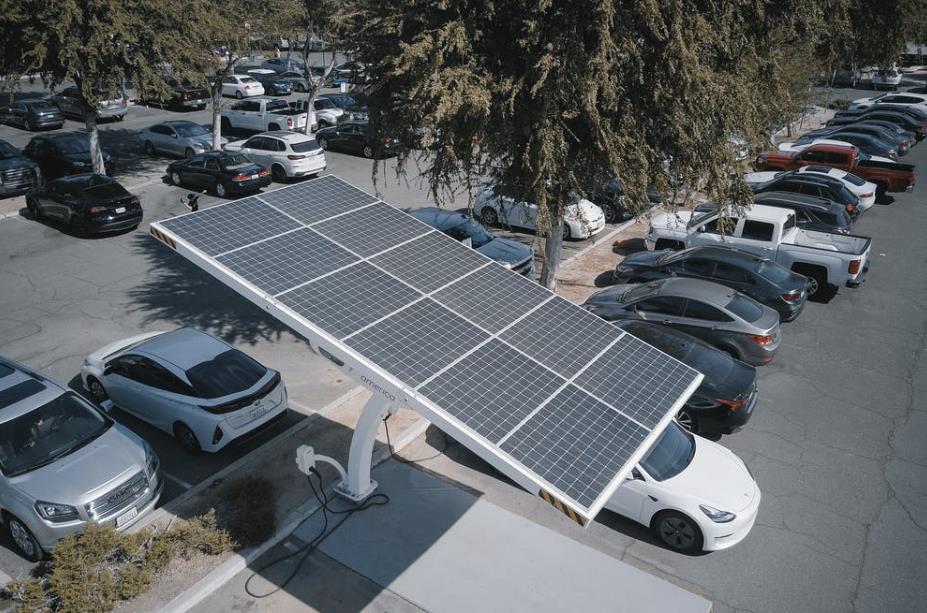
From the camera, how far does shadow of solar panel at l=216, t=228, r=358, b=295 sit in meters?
7.55

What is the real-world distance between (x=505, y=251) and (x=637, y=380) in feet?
27.0

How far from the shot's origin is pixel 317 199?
31.3ft

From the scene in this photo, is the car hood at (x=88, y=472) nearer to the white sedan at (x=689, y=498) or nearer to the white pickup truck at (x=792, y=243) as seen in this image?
the white sedan at (x=689, y=498)

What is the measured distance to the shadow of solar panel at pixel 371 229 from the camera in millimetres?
8789

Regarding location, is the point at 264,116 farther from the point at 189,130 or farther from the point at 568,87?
the point at 568,87

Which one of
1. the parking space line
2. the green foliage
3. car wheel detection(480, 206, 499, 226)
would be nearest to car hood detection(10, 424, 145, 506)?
the green foliage

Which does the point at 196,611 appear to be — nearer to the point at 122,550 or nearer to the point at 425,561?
the point at 122,550

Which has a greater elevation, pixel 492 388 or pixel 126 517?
pixel 492 388

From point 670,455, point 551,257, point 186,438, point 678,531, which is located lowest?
point 186,438

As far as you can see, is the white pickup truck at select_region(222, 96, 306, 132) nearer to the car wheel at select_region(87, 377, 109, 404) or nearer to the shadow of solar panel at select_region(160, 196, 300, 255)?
the car wheel at select_region(87, 377, 109, 404)

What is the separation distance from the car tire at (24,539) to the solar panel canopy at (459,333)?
3975mm

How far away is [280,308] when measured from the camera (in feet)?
23.5

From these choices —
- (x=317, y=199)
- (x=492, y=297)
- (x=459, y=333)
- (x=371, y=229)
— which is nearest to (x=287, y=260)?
(x=371, y=229)

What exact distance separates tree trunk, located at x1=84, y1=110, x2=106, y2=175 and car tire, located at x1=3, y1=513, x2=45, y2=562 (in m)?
17.1
